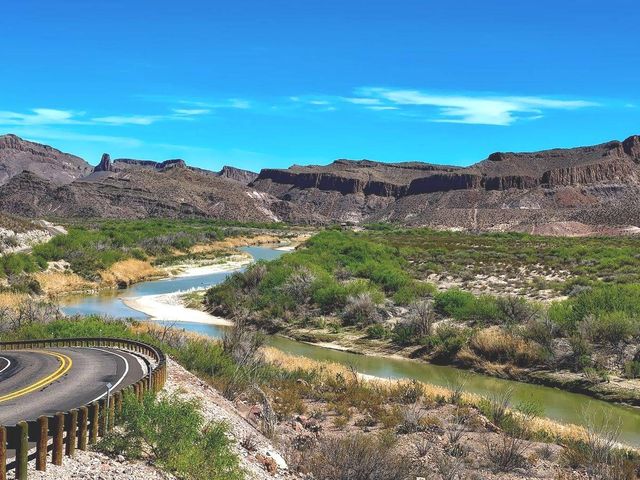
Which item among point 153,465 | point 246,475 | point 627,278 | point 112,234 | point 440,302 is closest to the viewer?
point 153,465

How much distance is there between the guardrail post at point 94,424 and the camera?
9094 mm

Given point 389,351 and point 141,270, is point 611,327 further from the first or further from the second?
point 141,270

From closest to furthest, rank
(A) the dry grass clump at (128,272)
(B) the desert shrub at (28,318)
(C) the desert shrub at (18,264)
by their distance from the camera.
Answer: (B) the desert shrub at (28,318) → (C) the desert shrub at (18,264) → (A) the dry grass clump at (128,272)

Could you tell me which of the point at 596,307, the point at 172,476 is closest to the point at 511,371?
the point at 596,307

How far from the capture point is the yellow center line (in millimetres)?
12195

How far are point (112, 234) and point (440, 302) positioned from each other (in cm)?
4983

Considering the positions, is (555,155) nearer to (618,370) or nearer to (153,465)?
(618,370)

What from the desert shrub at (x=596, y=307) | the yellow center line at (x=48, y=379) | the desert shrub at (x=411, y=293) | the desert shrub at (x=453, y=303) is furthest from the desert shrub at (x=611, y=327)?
the yellow center line at (x=48, y=379)

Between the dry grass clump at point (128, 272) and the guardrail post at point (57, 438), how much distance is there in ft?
→ 141

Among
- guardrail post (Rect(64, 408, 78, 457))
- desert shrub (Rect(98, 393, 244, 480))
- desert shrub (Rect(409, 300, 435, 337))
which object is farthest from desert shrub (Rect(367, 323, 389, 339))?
guardrail post (Rect(64, 408, 78, 457))

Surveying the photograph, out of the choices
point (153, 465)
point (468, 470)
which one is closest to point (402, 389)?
point (468, 470)

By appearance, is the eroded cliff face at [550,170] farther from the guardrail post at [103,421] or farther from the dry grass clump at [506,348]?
the guardrail post at [103,421]

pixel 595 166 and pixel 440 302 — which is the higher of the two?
pixel 595 166

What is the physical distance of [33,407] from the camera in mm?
11148
